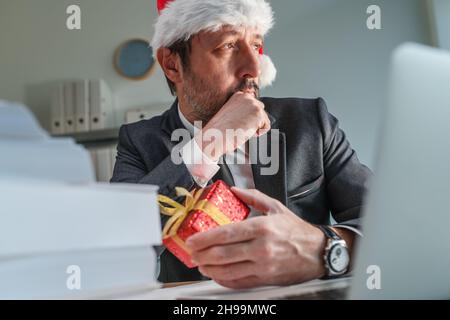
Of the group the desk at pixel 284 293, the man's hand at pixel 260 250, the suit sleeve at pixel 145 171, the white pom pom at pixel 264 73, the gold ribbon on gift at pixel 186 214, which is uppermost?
the white pom pom at pixel 264 73

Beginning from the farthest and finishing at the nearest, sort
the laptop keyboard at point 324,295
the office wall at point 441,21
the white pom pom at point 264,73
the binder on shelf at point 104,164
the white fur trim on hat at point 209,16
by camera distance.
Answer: the binder on shelf at point 104,164
the office wall at point 441,21
the white pom pom at point 264,73
the white fur trim on hat at point 209,16
the laptop keyboard at point 324,295

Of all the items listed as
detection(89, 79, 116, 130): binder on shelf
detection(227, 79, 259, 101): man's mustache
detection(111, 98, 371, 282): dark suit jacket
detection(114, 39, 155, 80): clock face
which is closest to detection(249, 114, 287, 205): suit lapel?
detection(111, 98, 371, 282): dark suit jacket

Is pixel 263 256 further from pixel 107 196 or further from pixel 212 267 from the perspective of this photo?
pixel 107 196

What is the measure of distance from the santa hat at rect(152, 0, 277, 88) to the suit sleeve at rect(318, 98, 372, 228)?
0.24m

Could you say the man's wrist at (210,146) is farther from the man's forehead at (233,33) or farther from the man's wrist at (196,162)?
the man's forehead at (233,33)

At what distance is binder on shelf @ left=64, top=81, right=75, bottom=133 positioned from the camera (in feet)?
6.15

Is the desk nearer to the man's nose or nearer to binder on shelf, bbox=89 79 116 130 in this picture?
the man's nose

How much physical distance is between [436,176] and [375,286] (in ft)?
0.22

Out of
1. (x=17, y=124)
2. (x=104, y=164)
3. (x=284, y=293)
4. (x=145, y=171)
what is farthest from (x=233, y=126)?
(x=104, y=164)

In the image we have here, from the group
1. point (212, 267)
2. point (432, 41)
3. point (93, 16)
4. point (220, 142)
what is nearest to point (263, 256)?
point (212, 267)

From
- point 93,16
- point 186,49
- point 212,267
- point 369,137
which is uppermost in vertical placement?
point 93,16

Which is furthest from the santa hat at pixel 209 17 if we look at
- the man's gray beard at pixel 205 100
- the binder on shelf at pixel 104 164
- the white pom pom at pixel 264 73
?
the binder on shelf at pixel 104 164

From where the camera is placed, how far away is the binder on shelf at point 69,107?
1.88 metres

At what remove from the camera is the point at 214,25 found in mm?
1094
